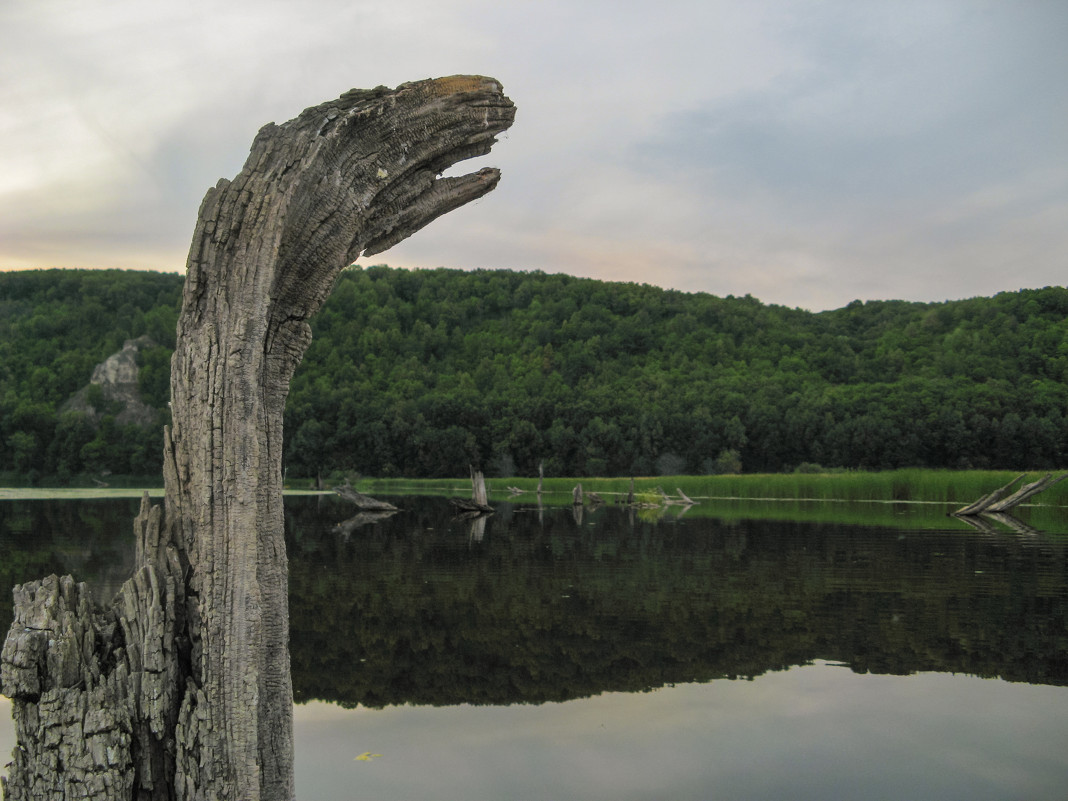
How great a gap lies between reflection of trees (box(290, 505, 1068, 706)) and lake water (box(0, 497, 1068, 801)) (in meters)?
0.04

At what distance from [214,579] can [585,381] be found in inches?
3325

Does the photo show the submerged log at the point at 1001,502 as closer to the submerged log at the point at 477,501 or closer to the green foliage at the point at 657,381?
the submerged log at the point at 477,501

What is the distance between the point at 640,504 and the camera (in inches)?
1681

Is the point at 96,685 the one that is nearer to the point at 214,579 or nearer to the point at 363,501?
the point at 214,579

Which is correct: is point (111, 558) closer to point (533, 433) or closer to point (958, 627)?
point (958, 627)

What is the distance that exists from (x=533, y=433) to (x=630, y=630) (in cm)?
7293

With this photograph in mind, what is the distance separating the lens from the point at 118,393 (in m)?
83.1

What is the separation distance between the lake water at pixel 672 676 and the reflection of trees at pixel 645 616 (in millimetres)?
40

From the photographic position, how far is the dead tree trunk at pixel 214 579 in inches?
134

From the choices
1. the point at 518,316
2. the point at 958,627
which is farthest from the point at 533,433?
the point at 958,627

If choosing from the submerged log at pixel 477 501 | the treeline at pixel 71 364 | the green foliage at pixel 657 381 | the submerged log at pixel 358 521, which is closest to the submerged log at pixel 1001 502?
the submerged log at pixel 477 501

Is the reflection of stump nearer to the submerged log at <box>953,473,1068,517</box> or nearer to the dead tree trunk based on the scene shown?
the dead tree trunk

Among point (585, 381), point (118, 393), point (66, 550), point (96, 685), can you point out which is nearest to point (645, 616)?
point (96, 685)

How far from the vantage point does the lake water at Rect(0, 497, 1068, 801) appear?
5176 millimetres
